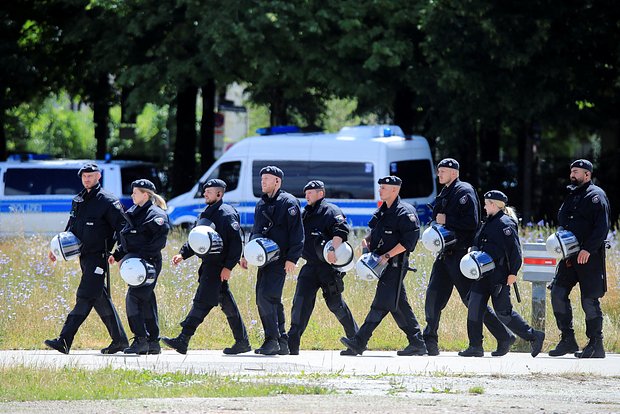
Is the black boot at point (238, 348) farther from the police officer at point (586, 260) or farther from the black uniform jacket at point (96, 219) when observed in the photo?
the police officer at point (586, 260)

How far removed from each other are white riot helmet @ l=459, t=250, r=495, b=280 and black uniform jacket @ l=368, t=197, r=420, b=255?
1.83ft

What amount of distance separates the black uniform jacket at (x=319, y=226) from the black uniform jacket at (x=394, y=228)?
0.31 m

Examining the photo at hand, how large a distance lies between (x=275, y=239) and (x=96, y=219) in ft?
5.72

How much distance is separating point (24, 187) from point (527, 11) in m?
10.5

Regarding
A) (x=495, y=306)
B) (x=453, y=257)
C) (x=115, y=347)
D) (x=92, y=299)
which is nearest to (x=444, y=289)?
(x=453, y=257)

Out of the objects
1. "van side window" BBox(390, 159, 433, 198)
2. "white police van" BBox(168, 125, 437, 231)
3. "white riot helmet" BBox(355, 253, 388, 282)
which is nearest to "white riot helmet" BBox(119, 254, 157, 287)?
"white riot helmet" BBox(355, 253, 388, 282)

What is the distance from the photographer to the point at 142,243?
12.1 metres

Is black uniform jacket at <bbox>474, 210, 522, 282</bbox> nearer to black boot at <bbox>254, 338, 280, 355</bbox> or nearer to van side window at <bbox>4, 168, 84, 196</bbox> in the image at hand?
black boot at <bbox>254, 338, 280, 355</bbox>

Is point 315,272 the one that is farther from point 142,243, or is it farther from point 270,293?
point 142,243

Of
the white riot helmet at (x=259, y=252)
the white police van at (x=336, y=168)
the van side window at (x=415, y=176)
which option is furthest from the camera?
the van side window at (x=415, y=176)

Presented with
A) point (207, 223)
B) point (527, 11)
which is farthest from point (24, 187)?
point (207, 223)

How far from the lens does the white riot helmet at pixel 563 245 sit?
39.1ft

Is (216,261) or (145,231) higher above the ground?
(145,231)

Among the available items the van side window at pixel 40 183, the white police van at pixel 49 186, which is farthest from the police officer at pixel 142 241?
the van side window at pixel 40 183
